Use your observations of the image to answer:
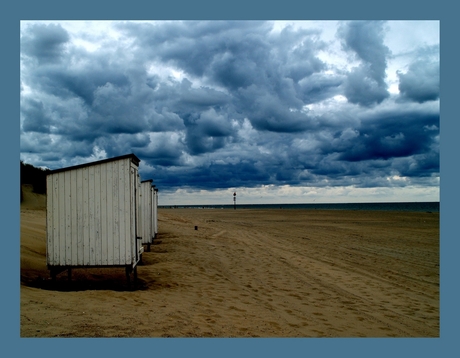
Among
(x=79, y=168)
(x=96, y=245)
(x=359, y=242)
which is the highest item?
(x=79, y=168)

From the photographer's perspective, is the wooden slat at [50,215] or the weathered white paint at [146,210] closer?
the wooden slat at [50,215]

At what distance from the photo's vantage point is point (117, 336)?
6.11m

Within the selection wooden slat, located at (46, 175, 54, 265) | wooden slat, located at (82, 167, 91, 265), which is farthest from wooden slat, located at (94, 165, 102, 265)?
wooden slat, located at (46, 175, 54, 265)

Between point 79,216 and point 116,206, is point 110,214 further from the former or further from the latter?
point 79,216

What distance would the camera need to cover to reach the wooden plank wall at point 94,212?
9.26 meters

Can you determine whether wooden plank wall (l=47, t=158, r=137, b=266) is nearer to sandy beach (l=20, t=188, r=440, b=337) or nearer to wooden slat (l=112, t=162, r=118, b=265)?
wooden slat (l=112, t=162, r=118, b=265)

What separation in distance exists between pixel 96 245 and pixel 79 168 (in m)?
2.01

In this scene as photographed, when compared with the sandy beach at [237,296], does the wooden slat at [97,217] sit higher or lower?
higher

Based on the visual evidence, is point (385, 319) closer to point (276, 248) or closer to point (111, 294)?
point (111, 294)

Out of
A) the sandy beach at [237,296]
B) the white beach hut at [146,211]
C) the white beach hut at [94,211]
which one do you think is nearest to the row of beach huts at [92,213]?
the white beach hut at [94,211]

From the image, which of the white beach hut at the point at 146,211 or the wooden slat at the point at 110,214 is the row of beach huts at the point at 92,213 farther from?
the white beach hut at the point at 146,211

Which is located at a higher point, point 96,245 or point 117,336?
point 96,245

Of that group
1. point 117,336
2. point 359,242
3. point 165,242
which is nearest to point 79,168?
point 117,336

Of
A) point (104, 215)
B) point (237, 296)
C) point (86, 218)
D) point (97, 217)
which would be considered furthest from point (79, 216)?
point (237, 296)
